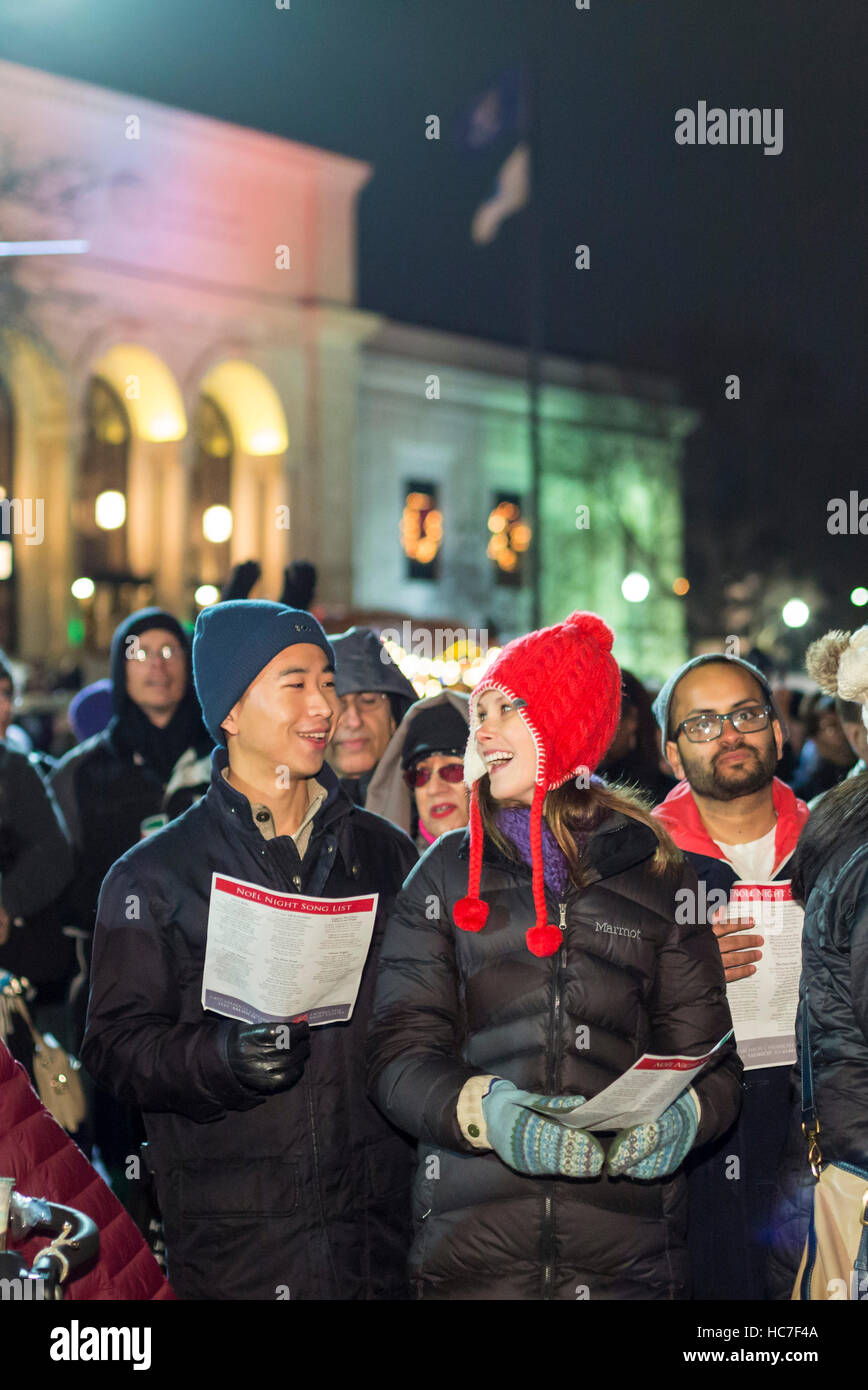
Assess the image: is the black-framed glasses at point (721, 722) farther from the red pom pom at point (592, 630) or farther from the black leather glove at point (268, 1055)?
the black leather glove at point (268, 1055)

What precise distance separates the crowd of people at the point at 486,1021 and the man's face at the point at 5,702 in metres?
2.30

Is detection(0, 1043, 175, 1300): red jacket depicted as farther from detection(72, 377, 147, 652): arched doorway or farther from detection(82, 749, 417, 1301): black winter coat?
detection(72, 377, 147, 652): arched doorway

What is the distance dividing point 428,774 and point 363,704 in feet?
2.06

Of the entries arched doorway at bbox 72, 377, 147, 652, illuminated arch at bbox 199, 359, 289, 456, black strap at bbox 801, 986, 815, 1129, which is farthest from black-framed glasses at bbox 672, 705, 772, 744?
illuminated arch at bbox 199, 359, 289, 456

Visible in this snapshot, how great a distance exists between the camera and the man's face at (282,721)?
382 centimetres

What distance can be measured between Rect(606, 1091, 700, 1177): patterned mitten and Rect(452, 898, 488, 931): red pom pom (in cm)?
49

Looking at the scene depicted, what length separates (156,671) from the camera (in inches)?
255

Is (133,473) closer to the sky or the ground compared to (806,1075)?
closer to the sky

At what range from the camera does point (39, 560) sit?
33.9 metres

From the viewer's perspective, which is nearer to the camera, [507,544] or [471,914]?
[471,914]

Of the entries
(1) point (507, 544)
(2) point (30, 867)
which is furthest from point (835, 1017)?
(1) point (507, 544)

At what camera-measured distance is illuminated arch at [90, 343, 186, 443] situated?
120 feet

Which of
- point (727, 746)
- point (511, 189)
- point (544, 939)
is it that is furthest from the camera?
point (511, 189)

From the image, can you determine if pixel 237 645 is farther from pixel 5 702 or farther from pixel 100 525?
pixel 100 525
